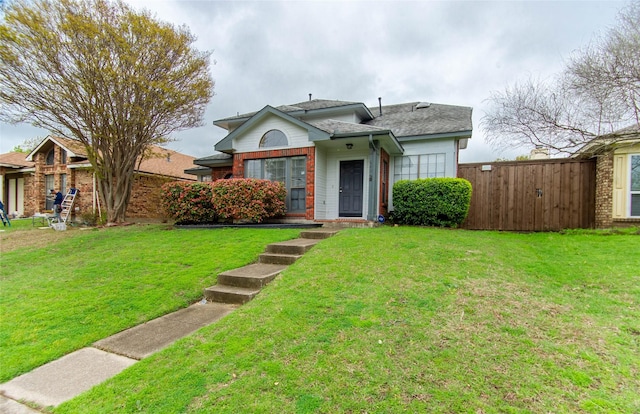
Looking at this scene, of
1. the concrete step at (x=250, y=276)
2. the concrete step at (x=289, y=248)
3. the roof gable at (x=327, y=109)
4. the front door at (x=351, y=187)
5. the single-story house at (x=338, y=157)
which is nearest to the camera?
the concrete step at (x=250, y=276)

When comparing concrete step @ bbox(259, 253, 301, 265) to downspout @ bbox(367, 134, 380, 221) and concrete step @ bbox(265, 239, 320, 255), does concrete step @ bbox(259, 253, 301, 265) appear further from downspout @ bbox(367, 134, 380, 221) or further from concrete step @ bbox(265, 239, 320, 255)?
downspout @ bbox(367, 134, 380, 221)

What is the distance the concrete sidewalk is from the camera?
8.81 ft

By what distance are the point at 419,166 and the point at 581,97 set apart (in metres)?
5.40

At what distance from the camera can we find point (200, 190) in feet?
34.4

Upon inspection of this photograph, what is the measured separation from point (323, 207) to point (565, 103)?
8.82m

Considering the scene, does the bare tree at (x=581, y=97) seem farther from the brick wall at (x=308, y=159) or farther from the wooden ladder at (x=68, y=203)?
the wooden ladder at (x=68, y=203)

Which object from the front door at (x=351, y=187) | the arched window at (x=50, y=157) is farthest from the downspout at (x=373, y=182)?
the arched window at (x=50, y=157)

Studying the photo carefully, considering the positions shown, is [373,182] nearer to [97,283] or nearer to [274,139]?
[274,139]

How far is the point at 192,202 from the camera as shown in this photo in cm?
1052

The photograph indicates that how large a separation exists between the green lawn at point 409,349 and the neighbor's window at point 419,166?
6.44 meters

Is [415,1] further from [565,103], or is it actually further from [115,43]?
→ [115,43]

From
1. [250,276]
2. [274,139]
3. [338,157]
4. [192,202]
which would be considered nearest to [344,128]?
[338,157]

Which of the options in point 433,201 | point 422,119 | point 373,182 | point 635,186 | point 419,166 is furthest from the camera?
point 422,119

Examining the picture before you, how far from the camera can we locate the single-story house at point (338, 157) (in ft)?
32.4
